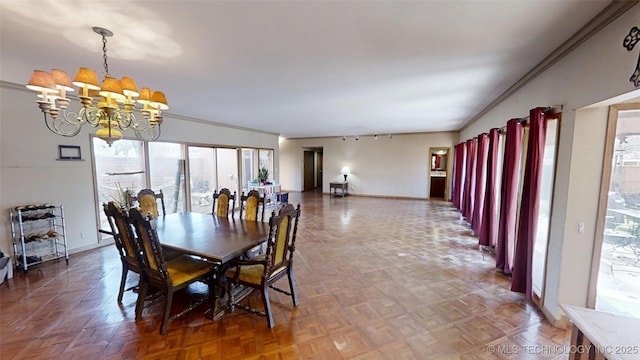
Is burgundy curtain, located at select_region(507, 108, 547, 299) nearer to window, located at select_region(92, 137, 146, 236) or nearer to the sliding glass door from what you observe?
window, located at select_region(92, 137, 146, 236)

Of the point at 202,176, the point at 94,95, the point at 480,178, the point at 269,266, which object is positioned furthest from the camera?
the point at 202,176

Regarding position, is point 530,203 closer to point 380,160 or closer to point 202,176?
point 202,176

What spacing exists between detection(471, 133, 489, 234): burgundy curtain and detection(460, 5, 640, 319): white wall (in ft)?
8.70

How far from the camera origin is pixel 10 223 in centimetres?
344

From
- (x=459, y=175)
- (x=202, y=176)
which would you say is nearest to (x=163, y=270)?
(x=202, y=176)

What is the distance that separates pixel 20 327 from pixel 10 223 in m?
2.06

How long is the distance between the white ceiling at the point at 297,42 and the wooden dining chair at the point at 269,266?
1568 mm

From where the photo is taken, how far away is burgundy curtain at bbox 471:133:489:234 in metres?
4.98

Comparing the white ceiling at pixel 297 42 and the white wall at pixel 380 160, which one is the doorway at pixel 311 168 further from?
the white ceiling at pixel 297 42

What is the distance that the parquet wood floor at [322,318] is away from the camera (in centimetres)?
203

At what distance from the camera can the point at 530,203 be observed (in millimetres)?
2684

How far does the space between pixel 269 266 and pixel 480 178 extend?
4.77m

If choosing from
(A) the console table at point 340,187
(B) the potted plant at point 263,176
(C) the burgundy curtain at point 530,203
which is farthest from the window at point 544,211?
(A) the console table at point 340,187

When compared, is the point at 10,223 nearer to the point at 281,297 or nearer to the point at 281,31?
the point at 281,297
